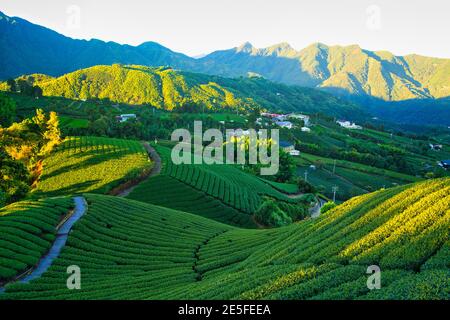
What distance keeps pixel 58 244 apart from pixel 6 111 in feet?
252

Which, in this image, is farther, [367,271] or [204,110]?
[204,110]

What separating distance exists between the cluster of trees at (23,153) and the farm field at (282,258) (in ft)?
55.2

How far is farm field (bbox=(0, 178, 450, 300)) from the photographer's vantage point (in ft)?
41.3

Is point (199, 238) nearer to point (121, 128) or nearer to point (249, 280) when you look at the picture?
point (249, 280)

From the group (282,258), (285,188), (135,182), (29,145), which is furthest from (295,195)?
(282,258)

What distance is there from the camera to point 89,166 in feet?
218

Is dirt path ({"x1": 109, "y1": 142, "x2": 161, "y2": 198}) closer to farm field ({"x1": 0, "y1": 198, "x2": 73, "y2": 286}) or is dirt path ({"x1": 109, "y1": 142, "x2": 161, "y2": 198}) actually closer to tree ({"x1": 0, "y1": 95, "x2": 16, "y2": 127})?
farm field ({"x1": 0, "y1": 198, "x2": 73, "y2": 286})

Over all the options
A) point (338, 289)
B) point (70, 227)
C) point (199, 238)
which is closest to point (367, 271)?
point (338, 289)

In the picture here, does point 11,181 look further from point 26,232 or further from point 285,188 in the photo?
point 285,188

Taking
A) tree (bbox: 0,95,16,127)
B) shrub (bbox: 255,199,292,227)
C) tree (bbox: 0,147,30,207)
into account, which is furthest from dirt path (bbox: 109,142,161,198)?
tree (bbox: 0,95,16,127)

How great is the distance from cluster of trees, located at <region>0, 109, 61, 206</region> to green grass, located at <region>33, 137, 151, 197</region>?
2084 millimetres
